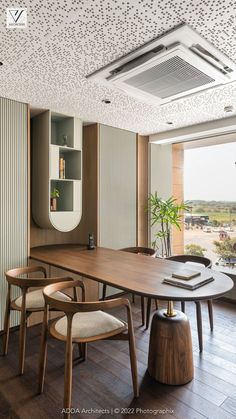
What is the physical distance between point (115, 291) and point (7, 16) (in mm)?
3400

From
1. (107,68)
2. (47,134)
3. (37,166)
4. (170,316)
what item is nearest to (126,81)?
(107,68)

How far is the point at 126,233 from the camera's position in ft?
13.5

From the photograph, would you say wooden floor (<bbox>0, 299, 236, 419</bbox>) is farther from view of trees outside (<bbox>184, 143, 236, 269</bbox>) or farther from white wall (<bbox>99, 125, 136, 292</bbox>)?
view of trees outside (<bbox>184, 143, 236, 269</bbox>)

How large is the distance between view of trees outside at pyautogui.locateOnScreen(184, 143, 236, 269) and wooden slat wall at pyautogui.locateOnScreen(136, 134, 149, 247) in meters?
0.82

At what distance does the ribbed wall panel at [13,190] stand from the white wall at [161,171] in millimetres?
2171

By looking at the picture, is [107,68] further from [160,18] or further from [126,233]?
[126,233]

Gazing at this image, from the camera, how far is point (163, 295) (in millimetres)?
1730

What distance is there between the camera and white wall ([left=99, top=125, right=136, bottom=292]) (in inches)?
150

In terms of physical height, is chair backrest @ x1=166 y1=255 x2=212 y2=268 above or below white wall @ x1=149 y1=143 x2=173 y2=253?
below

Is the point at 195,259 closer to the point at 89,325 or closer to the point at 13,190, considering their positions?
the point at 89,325

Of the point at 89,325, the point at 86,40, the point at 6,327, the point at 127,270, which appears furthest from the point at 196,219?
the point at 86,40
